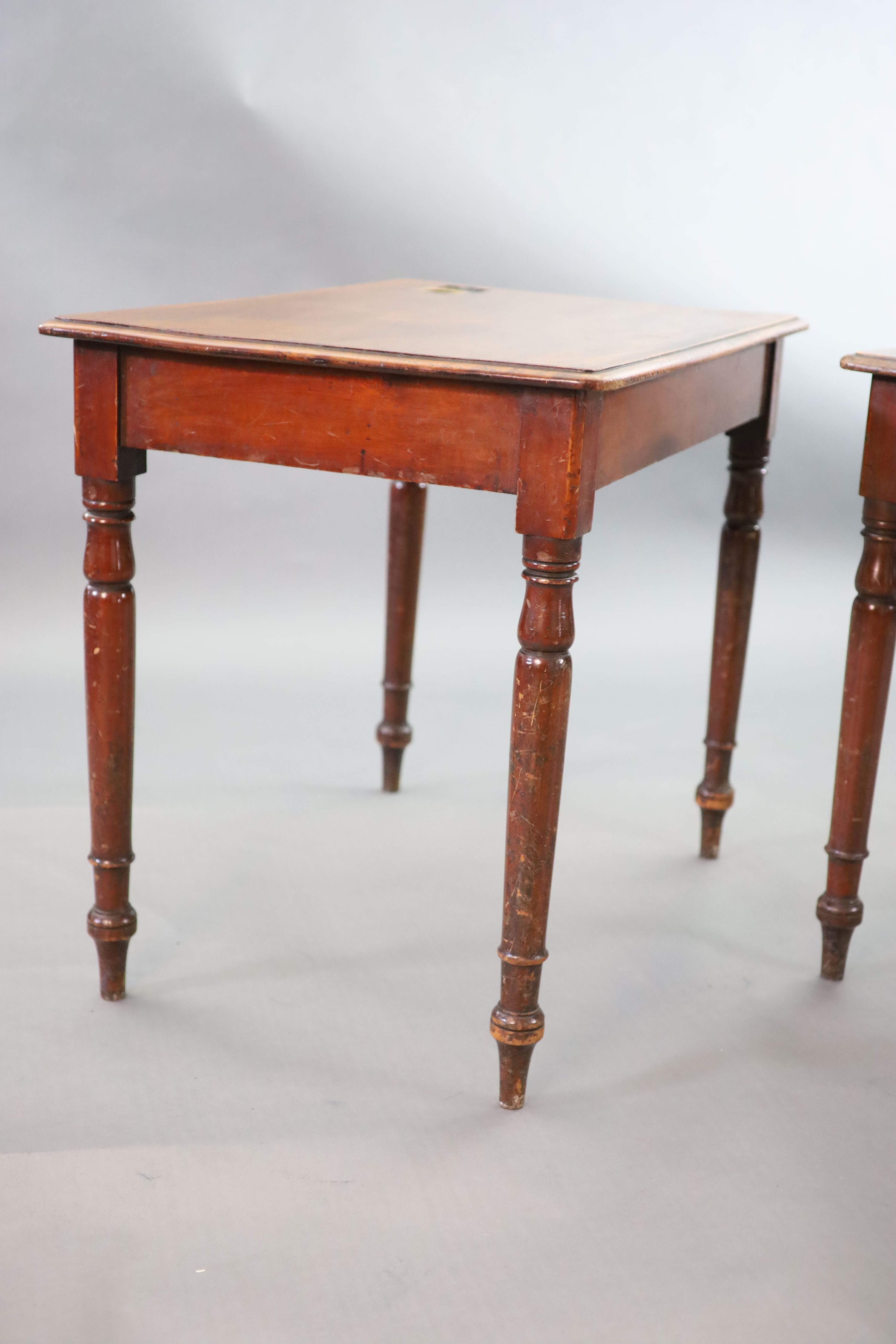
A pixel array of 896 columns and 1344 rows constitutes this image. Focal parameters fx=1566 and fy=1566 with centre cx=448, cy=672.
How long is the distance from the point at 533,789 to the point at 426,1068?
39cm

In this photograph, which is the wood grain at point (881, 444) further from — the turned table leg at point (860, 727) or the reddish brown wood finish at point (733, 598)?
the reddish brown wood finish at point (733, 598)

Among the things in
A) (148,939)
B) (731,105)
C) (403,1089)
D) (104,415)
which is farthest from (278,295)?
(731,105)

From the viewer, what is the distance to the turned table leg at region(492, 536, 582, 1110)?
5.16ft

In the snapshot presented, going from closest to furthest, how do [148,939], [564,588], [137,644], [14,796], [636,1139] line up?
[564,588] < [636,1139] < [148,939] < [14,796] < [137,644]

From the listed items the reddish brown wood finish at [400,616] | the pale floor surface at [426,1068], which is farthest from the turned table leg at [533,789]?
the reddish brown wood finish at [400,616]

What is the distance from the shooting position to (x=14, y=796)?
249 cm

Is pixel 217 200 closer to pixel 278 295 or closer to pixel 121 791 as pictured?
pixel 278 295

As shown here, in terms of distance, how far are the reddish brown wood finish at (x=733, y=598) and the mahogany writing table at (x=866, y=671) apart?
0.34 m

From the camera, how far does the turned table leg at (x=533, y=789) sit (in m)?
1.57

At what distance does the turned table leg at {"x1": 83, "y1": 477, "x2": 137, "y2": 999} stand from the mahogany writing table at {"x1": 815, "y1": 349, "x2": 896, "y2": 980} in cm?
87

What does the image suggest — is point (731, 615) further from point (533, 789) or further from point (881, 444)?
point (533, 789)

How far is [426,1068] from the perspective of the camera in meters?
1.81

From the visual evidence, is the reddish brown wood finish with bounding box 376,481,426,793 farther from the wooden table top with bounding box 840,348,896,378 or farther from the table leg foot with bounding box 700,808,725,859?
the wooden table top with bounding box 840,348,896,378

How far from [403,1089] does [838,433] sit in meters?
2.40
